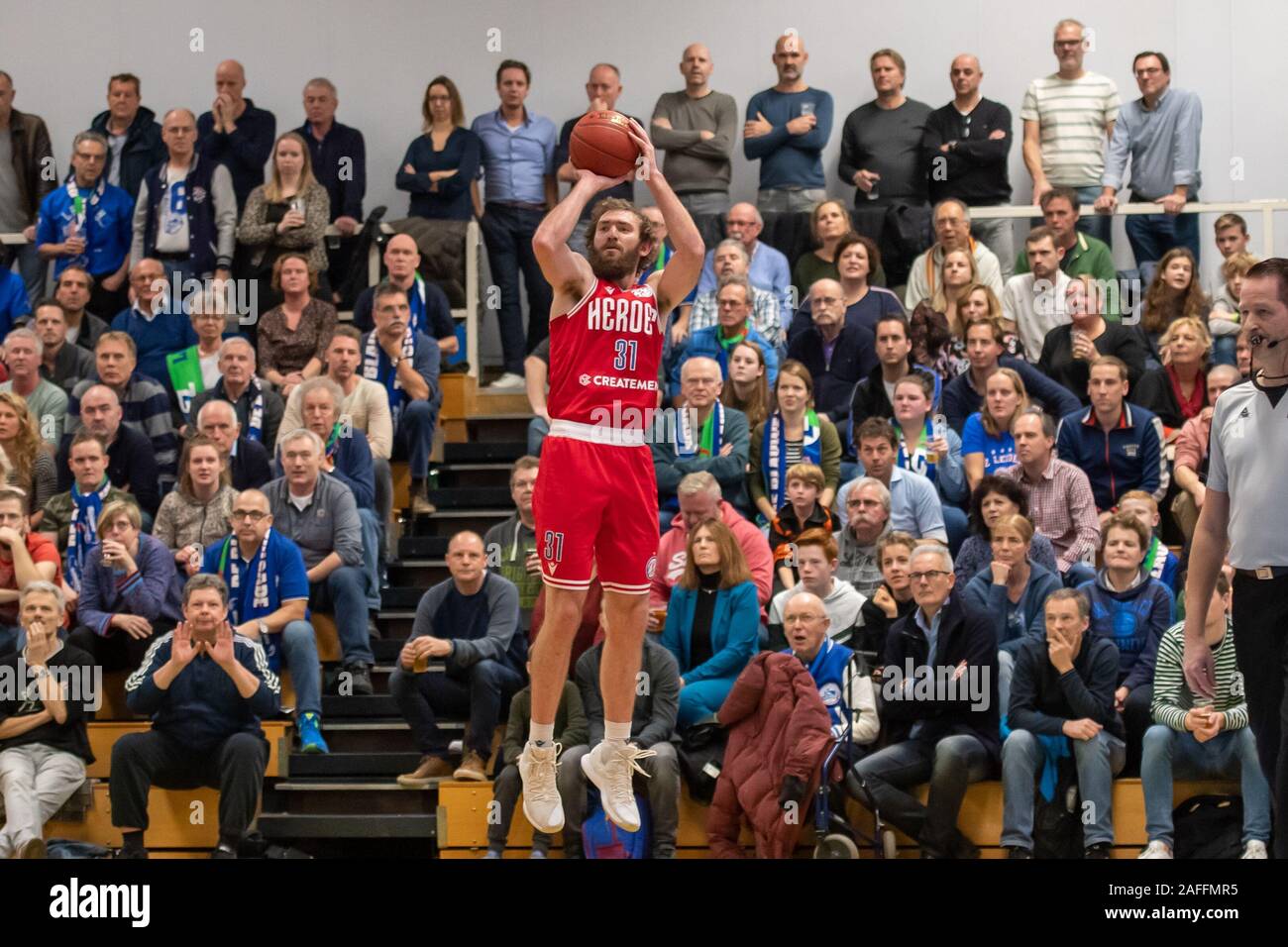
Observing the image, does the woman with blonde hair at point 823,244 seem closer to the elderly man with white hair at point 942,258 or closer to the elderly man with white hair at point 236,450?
the elderly man with white hair at point 942,258

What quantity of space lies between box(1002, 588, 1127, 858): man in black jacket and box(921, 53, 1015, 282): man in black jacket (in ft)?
13.5

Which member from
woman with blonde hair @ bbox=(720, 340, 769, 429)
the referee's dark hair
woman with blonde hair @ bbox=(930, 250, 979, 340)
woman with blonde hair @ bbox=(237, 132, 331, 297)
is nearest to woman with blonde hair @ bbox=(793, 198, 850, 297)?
woman with blonde hair @ bbox=(930, 250, 979, 340)

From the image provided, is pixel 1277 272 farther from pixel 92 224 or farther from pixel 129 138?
pixel 129 138

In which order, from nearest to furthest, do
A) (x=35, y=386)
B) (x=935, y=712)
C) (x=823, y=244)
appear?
(x=935, y=712) → (x=35, y=386) → (x=823, y=244)

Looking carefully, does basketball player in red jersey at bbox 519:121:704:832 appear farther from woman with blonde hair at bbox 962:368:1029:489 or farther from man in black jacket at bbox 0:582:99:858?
woman with blonde hair at bbox 962:368:1029:489

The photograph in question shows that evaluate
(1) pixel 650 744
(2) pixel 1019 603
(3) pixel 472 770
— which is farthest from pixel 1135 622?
(3) pixel 472 770

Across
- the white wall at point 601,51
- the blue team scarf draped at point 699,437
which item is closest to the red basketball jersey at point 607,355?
the blue team scarf draped at point 699,437

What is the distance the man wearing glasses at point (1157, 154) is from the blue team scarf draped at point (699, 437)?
140 inches

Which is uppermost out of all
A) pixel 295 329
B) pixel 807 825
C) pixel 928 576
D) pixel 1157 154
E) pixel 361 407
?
pixel 1157 154

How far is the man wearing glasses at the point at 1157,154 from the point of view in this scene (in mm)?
11914

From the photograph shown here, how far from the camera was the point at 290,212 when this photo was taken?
11.8 metres

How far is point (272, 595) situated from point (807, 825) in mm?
2885

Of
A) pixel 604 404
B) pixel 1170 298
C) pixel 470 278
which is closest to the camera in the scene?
pixel 604 404

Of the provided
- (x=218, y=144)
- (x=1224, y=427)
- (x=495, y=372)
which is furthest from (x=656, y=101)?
(x=1224, y=427)
